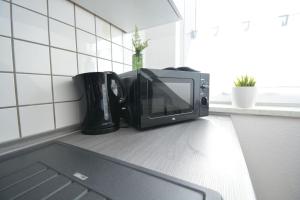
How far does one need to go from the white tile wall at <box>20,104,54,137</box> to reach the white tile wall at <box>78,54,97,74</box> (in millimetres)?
213

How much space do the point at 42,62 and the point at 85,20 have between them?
0.95 feet

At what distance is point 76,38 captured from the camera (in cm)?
62

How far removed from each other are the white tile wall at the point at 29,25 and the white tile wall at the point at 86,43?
132mm

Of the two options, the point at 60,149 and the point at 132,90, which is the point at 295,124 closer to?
the point at 132,90

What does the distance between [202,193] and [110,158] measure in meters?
0.22

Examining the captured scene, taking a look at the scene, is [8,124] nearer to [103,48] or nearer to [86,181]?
[86,181]

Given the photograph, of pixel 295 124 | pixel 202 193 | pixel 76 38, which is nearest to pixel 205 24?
pixel 295 124

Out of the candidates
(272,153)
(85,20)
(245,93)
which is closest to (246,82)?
(245,93)

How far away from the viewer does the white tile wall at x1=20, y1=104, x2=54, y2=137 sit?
0.46 metres

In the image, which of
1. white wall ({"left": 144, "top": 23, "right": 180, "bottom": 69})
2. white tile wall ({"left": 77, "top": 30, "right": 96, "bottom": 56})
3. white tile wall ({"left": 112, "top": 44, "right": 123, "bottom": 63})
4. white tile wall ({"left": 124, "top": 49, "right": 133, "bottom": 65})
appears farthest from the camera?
white wall ({"left": 144, "top": 23, "right": 180, "bottom": 69})

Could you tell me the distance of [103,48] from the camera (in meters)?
0.76

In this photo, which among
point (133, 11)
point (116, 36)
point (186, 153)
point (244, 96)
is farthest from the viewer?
point (244, 96)

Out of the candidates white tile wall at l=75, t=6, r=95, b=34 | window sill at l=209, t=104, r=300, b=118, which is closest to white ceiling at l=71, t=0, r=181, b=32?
white tile wall at l=75, t=6, r=95, b=34

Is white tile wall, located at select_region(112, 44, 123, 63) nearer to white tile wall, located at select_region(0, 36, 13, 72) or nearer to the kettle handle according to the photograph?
the kettle handle
